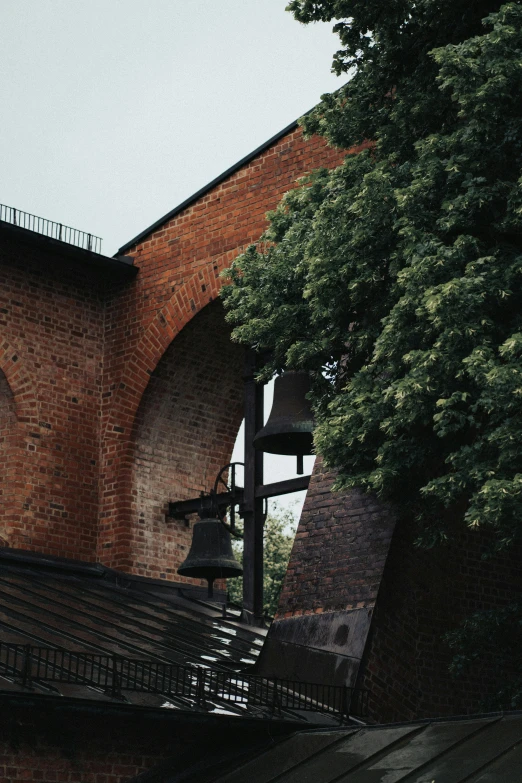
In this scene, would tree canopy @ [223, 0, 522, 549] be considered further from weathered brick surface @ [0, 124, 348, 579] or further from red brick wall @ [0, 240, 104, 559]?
red brick wall @ [0, 240, 104, 559]

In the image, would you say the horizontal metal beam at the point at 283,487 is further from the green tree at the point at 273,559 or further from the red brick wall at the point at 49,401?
the green tree at the point at 273,559

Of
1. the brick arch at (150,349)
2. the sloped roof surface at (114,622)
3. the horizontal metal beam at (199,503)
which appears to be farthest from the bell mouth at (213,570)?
the brick arch at (150,349)

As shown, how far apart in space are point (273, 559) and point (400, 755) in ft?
73.1

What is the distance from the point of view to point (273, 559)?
30609 mm

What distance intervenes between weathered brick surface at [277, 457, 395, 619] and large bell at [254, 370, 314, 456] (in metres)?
0.46

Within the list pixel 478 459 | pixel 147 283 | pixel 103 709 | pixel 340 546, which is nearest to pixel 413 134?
pixel 478 459

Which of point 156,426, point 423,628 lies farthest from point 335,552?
point 156,426

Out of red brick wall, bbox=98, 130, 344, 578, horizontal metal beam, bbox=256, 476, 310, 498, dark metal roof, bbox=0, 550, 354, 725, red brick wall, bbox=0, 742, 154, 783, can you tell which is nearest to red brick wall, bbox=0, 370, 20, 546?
dark metal roof, bbox=0, 550, 354, 725

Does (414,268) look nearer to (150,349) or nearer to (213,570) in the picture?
(213,570)

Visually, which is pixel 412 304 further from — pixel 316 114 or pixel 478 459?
pixel 316 114

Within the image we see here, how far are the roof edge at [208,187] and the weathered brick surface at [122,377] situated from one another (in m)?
0.06

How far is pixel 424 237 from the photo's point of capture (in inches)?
350

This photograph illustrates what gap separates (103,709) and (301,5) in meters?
5.52

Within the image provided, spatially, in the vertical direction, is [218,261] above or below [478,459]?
above
